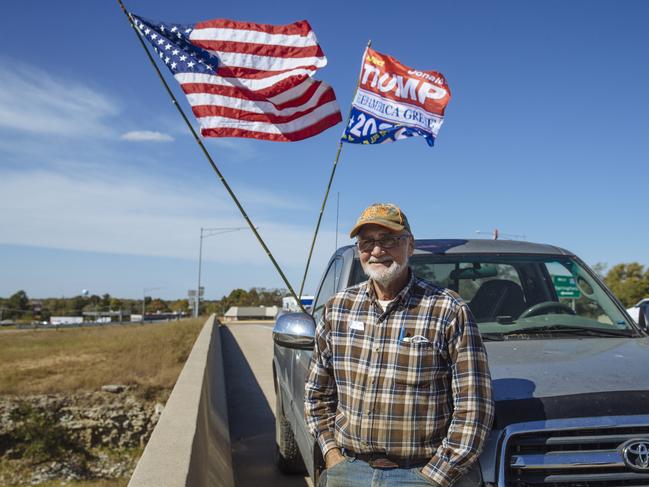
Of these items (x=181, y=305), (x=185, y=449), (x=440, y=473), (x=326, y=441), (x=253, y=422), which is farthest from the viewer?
(x=181, y=305)

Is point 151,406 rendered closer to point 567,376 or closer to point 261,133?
point 261,133

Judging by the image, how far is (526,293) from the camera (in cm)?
462

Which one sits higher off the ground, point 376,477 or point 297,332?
point 297,332

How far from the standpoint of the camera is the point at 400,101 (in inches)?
303

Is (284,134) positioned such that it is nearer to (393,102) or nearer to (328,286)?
(393,102)

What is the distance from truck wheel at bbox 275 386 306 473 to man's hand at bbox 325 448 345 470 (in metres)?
3.23

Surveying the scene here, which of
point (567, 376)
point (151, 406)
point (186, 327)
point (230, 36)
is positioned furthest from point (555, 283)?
point (186, 327)

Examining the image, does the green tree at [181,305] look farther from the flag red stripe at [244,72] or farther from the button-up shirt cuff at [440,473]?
the button-up shirt cuff at [440,473]

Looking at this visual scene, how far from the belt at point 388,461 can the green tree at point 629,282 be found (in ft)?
172

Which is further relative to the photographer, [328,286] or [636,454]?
[328,286]

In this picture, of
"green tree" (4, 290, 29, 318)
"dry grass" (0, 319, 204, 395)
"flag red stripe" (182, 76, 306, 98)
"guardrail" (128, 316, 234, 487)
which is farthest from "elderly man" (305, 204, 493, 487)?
"green tree" (4, 290, 29, 318)

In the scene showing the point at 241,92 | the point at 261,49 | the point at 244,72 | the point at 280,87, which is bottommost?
the point at 241,92

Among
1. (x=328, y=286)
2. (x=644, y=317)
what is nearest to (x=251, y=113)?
(x=328, y=286)

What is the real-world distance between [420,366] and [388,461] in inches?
15.5
